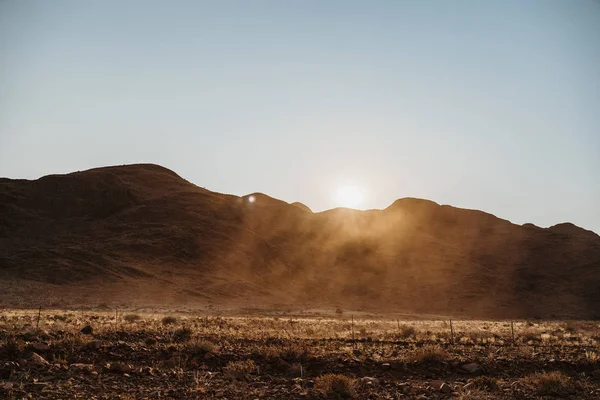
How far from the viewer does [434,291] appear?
85.0 m

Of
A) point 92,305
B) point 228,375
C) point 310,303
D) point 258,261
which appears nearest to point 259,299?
point 310,303

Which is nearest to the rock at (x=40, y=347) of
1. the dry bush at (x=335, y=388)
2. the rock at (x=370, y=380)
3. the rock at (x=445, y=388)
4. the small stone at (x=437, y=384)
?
the dry bush at (x=335, y=388)

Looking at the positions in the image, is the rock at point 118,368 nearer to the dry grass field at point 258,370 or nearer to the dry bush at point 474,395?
the dry grass field at point 258,370

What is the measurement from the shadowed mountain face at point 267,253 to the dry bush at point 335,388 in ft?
173

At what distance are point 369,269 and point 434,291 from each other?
14.6m

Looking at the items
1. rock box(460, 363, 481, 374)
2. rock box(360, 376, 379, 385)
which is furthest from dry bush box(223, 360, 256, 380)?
rock box(460, 363, 481, 374)

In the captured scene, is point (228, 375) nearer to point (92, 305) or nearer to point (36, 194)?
point (92, 305)

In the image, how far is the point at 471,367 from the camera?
1445 centimetres

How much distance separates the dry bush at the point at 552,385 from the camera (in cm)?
1230

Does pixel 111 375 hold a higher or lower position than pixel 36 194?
lower

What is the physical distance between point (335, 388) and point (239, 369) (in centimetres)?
297

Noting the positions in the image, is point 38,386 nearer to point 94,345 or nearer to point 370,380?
point 94,345

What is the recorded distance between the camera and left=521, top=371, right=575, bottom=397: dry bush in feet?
40.4

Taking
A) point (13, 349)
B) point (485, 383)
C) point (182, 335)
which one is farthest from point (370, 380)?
point (13, 349)
